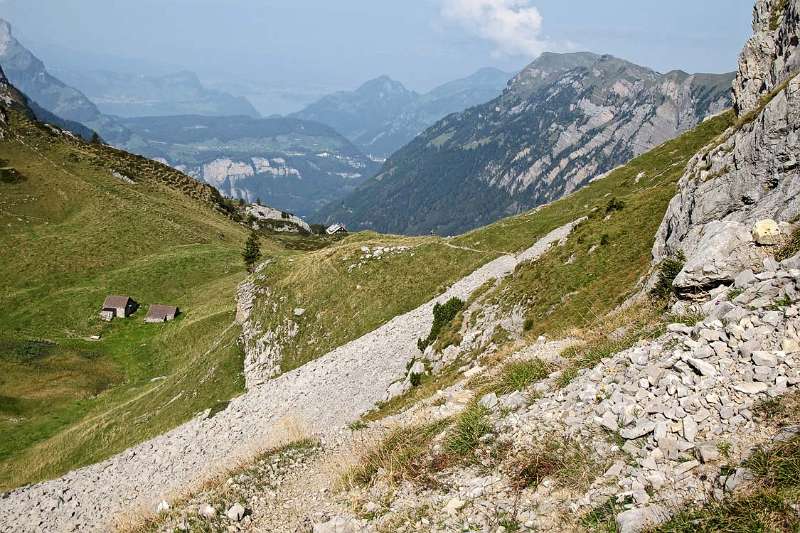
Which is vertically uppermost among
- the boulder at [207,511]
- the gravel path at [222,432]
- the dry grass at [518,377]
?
the dry grass at [518,377]

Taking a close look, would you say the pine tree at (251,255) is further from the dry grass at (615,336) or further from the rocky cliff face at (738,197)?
the dry grass at (615,336)

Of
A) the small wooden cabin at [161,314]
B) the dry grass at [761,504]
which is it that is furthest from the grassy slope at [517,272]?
the small wooden cabin at [161,314]

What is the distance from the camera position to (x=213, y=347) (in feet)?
207

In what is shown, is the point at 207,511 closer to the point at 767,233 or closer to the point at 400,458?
the point at 400,458

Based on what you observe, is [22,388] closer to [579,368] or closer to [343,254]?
[343,254]

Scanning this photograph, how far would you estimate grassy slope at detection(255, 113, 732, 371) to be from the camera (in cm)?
2878

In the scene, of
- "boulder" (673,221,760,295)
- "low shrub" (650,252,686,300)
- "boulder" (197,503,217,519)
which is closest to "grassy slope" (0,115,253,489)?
"boulder" (197,503,217,519)

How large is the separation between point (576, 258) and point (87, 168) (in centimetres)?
14139

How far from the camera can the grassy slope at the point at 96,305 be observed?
172 feet

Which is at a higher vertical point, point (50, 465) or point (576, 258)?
point (576, 258)

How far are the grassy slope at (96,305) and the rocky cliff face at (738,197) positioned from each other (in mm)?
46892

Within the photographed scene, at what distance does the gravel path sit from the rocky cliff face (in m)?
21.8

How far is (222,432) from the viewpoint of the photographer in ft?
131

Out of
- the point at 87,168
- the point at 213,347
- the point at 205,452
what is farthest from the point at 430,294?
the point at 87,168
